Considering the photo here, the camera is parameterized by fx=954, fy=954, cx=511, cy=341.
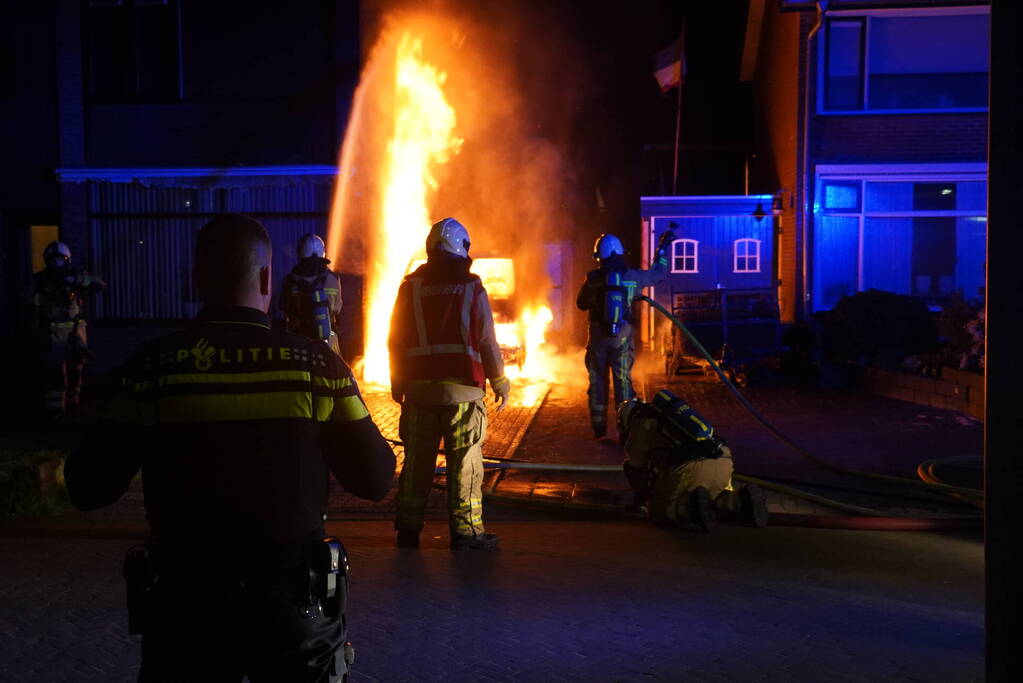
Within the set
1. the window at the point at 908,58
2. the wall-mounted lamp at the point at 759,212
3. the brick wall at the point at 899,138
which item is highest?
the window at the point at 908,58

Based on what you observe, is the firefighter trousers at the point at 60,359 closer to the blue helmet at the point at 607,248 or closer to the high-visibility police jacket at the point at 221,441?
the blue helmet at the point at 607,248

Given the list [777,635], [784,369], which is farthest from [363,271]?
[777,635]

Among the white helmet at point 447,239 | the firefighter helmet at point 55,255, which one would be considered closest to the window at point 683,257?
the firefighter helmet at point 55,255

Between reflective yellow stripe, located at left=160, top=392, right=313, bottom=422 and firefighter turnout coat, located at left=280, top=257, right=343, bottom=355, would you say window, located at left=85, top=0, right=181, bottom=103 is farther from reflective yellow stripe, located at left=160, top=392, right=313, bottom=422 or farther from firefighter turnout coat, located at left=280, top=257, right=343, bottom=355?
reflective yellow stripe, located at left=160, top=392, right=313, bottom=422

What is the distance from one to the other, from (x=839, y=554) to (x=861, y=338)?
30.6 ft

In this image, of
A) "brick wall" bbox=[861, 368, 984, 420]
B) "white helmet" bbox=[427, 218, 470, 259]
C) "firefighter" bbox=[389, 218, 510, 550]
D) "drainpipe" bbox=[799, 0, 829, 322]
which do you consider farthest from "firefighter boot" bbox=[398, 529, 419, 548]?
"drainpipe" bbox=[799, 0, 829, 322]

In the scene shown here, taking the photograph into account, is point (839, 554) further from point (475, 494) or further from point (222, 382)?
point (222, 382)

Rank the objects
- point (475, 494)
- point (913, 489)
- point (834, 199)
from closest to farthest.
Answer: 1. point (475, 494)
2. point (913, 489)
3. point (834, 199)

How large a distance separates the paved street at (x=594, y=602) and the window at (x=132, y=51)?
11145mm

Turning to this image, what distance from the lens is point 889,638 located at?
4270mm

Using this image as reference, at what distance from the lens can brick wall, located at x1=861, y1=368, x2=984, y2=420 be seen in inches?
434

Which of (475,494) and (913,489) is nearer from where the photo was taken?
(475,494)

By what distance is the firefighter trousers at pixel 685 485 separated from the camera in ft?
20.0

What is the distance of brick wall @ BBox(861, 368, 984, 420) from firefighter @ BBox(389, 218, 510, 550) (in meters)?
7.45
